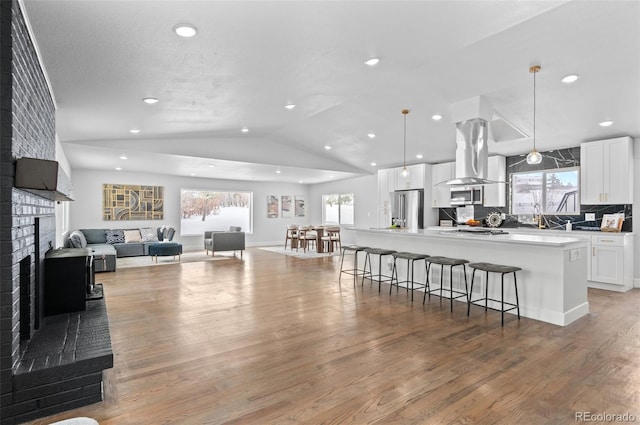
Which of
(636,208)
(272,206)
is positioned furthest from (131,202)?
(636,208)

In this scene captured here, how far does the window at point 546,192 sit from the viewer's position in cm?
648

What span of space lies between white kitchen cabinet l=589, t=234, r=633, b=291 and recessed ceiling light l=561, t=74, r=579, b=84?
9.18 feet

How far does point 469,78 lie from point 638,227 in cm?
400

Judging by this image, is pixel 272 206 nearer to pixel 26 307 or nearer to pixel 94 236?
pixel 94 236

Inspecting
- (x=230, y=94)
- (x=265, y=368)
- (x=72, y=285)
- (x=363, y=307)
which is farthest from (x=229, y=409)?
(x=230, y=94)

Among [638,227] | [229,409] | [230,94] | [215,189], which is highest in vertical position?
[230,94]

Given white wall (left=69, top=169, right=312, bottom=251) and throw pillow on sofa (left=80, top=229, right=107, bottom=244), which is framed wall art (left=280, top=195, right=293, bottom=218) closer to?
white wall (left=69, top=169, right=312, bottom=251)

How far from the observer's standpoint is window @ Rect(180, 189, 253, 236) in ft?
36.8

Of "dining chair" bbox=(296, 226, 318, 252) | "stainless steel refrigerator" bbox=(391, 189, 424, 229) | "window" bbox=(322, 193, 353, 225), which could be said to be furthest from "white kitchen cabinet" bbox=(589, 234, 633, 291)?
"window" bbox=(322, 193, 353, 225)

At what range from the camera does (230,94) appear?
14.6 feet

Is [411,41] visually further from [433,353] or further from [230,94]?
[433,353]

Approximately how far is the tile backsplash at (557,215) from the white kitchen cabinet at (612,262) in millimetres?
505

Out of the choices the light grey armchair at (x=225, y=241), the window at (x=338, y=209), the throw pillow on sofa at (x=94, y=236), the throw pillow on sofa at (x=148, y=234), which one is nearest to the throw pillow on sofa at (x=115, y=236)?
the throw pillow on sofa at (x=94, y=236)

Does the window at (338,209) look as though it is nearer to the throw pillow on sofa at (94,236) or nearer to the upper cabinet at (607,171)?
the upper cabinet at (607,171)
